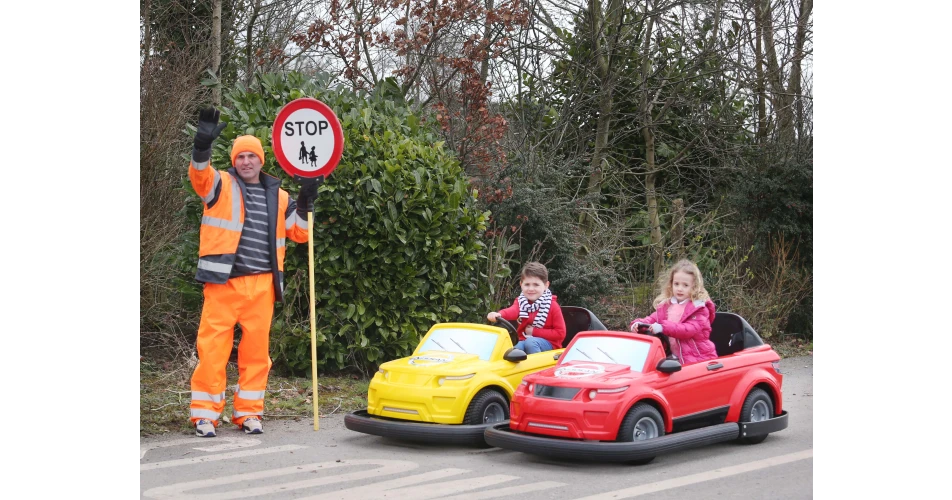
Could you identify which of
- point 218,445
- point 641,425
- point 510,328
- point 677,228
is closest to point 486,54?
point 677,228

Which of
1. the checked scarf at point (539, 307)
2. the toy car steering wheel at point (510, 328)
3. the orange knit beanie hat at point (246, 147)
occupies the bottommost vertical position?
the toy car steering wheel at point (510, 328)

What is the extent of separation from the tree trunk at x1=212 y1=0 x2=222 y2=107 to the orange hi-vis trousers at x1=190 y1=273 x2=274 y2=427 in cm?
124

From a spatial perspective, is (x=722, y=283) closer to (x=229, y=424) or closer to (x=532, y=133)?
(x=532, y=133)

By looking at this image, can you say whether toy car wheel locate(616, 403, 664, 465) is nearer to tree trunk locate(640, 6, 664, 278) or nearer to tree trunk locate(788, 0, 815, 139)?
tree trunk locate(640, 6, 664, 278)

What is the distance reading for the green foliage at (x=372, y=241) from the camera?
21.8 feet

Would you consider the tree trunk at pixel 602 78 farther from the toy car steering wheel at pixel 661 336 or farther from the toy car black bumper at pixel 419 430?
the toy car black bumper at pixel 419 430

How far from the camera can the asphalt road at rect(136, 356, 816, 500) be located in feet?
18.3

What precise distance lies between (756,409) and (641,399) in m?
1.01

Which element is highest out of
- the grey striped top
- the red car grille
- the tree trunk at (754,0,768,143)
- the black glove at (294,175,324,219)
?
the tree trunk at (754,0,768,143)

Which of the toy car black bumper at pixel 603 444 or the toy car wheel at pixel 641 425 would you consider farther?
the toy car wheel at pixel 641 425

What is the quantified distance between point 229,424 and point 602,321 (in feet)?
8.18

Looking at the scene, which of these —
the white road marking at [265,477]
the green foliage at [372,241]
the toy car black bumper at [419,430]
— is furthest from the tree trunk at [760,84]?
the white road marking at [265,477]

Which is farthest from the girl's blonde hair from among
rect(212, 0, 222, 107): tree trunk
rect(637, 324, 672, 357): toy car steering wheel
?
rect(212, 0, 222, 107): tree trunk

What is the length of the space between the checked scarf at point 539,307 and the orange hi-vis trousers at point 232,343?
1643mm
